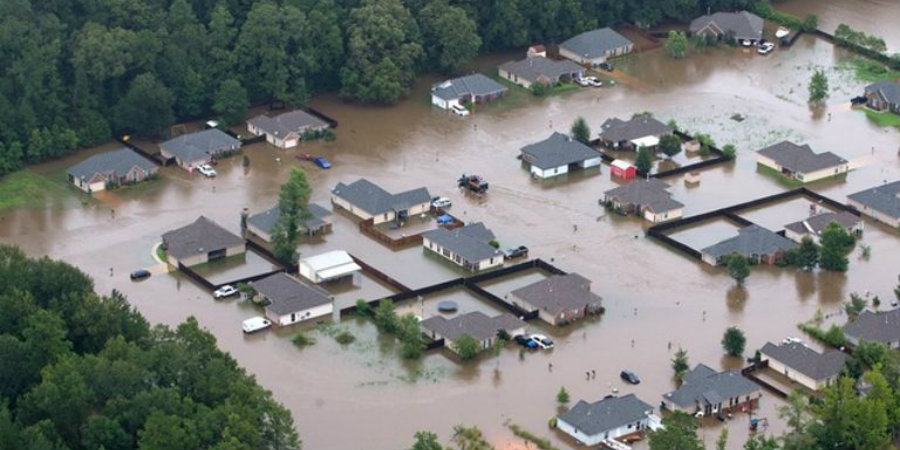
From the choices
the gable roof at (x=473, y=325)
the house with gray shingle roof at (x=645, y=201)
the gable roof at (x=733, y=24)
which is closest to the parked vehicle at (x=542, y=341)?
the gable roof at (x=473, y=325)

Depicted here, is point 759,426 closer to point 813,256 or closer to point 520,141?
point 813,256

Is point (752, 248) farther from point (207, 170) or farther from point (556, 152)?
point (207, 170)

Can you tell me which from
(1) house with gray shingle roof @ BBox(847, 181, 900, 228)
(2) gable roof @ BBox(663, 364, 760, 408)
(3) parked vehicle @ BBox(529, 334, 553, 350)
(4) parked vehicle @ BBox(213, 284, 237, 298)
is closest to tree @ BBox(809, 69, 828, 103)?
(1) house with gray shingle roof @ BBox(847, 181, 900, 228)

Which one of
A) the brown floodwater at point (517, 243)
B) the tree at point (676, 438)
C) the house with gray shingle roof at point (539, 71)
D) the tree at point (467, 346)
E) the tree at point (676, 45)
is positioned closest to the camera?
the tree at point (676, 438)

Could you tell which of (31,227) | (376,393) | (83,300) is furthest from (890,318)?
(31,227)

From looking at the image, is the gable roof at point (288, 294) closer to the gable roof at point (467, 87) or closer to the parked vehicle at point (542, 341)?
the parked vehicle at point (542, 341)
